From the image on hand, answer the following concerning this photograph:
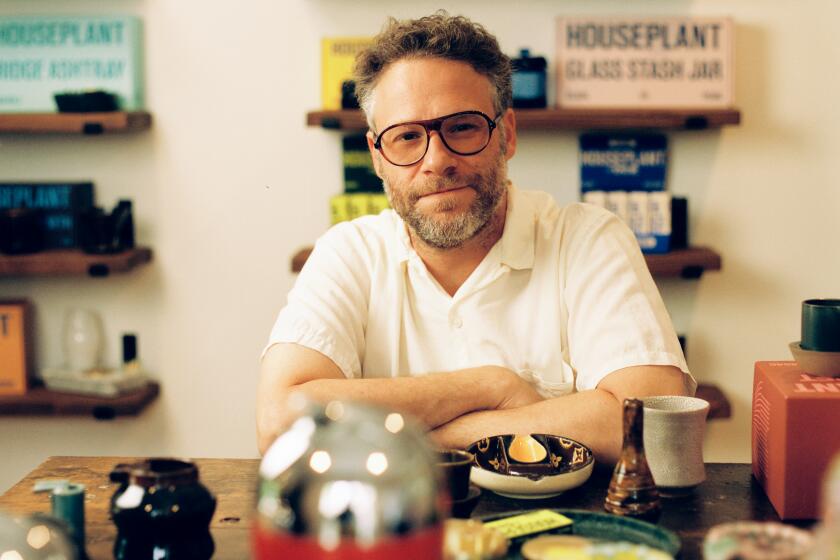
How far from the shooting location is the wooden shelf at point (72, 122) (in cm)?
316

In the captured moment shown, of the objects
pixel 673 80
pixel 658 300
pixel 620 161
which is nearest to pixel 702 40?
pixel 673 80

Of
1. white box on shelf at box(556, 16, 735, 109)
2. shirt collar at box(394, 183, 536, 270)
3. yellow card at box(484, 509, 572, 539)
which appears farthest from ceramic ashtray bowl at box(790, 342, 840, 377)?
white box on shelf at box(556, 16, 735, 109)

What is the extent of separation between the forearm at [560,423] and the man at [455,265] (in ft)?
A: 0.60

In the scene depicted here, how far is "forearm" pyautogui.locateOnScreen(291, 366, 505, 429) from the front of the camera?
1.78 metres

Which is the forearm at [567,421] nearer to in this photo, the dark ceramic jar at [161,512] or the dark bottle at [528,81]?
the dark ceramic jar at [161,512]

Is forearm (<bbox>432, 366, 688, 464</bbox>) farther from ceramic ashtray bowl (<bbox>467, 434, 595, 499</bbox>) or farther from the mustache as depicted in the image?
the mustache

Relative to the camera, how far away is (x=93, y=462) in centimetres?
173

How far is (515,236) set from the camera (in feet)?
7.03

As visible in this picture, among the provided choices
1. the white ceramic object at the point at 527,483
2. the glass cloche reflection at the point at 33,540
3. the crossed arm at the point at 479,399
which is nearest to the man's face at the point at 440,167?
the crossed arm at the point at 479,399

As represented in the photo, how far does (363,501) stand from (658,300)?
1.37m

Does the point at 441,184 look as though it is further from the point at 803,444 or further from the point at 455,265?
the point at 803,444

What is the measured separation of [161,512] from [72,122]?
7.51 ft

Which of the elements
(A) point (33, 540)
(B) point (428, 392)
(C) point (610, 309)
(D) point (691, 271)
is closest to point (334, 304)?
(B) point (428, 392)

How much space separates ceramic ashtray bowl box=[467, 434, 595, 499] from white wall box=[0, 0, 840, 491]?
180 centimetres
